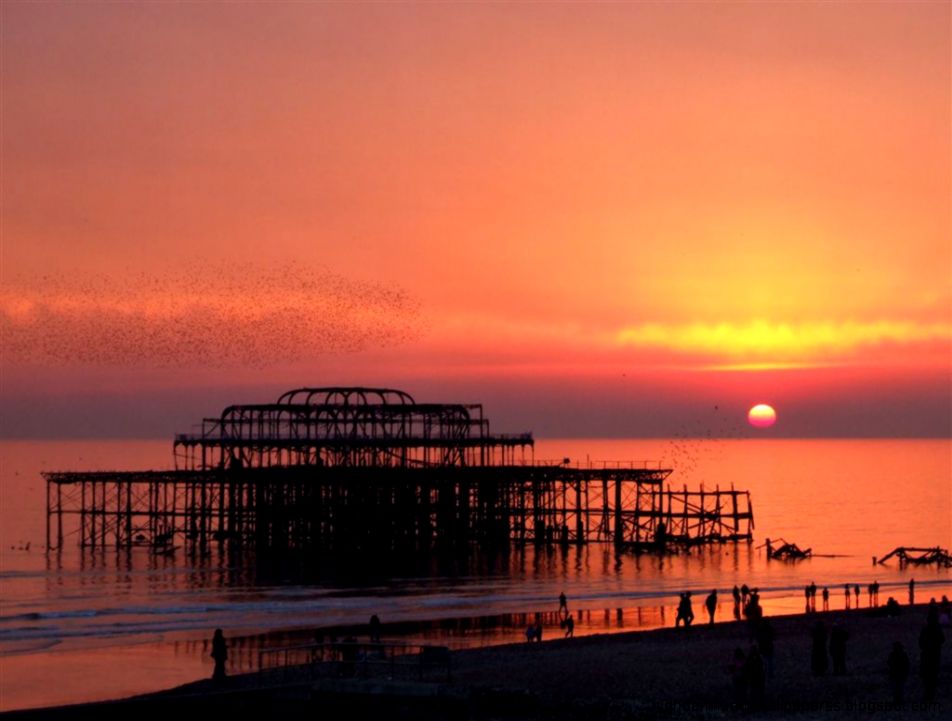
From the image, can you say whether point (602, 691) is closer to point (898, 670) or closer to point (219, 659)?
point (898, 670)

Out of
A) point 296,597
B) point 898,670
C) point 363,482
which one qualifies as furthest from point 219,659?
point 363,482

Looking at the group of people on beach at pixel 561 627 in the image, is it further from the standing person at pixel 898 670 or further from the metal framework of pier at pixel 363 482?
the metal framework of pier at pixel 363 482

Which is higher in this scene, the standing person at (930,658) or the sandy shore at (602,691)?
the standing person at (930,658)

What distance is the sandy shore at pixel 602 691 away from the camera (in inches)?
831

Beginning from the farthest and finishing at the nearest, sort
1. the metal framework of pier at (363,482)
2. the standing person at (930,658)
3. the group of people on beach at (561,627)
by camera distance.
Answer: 1. the metal framework of pier at (363,482)
2. the group of people on beach at (561,627)
3. the standing person at (930,658)

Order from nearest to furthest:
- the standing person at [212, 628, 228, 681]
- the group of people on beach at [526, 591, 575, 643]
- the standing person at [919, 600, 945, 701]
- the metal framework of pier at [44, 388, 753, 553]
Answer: the standing person at [919, 600, 945, 701] < the standing person at [212, 628, 228, 681] < the group of people on beach at [526, 591, 575, 643] < the metal framework of pier at [44, 388, 753, 553]

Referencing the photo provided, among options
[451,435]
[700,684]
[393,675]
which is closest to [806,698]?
[700,684]

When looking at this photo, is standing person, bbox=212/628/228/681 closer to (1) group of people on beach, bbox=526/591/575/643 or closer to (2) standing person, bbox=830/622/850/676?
(1) group of people on beach, bbox=526/591/575/643

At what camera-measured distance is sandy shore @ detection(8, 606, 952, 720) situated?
21.1 metres

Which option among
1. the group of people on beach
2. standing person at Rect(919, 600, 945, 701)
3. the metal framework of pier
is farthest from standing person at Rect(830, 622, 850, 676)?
the metal framework of pier

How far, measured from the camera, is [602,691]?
23734 mm

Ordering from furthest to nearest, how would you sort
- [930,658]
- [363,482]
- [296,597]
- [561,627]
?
[363,482] → [296,597] → [561,627] → [930,658]

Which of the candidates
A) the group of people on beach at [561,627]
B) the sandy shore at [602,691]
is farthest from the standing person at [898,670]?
the group of people on beach at [561,627]

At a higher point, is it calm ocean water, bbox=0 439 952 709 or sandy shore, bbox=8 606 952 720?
sandy shore, bbox=8 606 952 720
